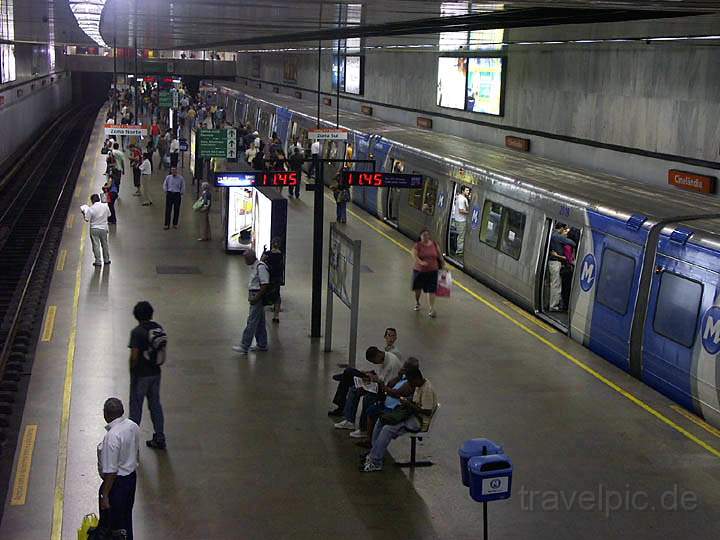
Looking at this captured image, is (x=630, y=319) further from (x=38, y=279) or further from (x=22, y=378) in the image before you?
(x=38, y=279)

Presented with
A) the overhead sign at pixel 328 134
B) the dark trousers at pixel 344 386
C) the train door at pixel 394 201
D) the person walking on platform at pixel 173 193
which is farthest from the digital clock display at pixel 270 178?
the overhead sign at pixel 328 134

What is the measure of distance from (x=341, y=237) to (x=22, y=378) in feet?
14.5

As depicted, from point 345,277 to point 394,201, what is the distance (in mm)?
11940

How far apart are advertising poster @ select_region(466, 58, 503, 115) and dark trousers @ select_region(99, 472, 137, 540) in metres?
18.7

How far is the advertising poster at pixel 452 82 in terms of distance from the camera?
27141 millimetres

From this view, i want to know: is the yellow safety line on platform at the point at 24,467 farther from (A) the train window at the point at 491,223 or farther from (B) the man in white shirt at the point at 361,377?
(A) the train window at the point at 491,223

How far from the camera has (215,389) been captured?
1182 cm

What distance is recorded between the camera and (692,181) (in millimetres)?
15992

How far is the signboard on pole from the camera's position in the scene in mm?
12281

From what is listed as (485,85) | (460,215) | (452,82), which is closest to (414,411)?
(460,215)

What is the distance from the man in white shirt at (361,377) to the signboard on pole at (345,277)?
1.48 meters

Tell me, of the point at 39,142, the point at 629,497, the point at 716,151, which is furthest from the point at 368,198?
the point at 39,142

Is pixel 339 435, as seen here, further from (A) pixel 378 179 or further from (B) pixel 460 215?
(B) pixel 460 215

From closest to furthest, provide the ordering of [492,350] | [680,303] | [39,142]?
[680,303], [492,350], [39,142]
